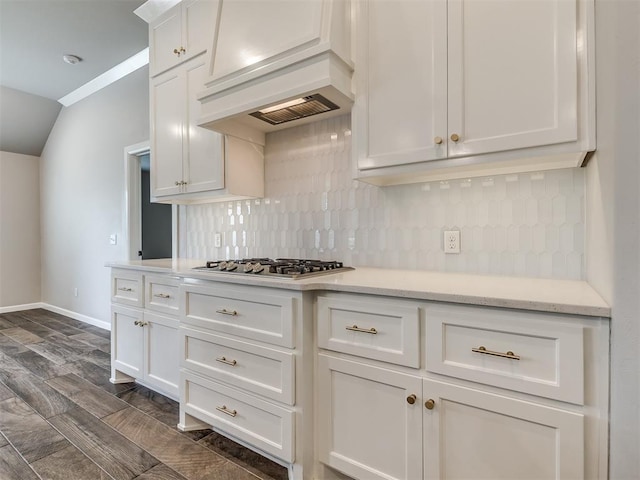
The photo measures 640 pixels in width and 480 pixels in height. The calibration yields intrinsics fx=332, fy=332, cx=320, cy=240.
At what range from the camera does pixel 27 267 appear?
5078 millimetres

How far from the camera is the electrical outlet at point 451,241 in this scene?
5.47ft

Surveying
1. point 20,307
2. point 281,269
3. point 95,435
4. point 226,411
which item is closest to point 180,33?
point 281,269

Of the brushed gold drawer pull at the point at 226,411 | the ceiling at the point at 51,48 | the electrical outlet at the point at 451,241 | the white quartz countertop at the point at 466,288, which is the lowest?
the brushed gold drawer pull at the point at 226,411

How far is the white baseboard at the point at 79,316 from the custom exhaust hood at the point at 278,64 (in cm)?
323

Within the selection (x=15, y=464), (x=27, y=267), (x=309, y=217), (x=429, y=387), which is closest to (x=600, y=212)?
(x=429, y=387)

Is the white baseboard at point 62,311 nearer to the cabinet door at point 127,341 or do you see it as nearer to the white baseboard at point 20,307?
the white baseboard at point 20,307

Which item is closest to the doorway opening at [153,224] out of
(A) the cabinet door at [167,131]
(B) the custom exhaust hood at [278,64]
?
(A) the cabinet door at [167,131]

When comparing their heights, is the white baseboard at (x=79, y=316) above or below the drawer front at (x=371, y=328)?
below

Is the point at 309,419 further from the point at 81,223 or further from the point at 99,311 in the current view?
the point at 81,223

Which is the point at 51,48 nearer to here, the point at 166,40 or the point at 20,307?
the point at 166,40

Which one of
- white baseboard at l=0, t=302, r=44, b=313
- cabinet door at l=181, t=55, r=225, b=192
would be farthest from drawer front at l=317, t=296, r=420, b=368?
white baseboard at l=0, t=302, r=44, b=313

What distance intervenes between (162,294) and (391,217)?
154cm

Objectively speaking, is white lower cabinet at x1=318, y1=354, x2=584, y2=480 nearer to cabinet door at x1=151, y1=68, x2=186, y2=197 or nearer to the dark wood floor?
the dark wood floor

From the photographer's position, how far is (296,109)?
1890 millimetres
